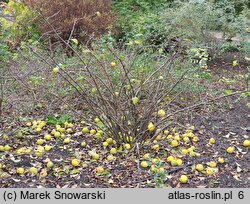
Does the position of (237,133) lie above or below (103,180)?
below

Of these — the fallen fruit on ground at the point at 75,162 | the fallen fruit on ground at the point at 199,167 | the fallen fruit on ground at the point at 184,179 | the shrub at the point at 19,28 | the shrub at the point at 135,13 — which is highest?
the fallen fruit on ground at the point at 75,162

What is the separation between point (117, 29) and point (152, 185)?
6.65 m

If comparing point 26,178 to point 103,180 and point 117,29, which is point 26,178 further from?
point 117,29

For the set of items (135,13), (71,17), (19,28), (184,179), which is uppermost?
(184,179)

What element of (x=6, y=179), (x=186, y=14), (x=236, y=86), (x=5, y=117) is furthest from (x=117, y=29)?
(x=6, y=179)

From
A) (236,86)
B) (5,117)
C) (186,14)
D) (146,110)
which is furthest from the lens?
(186,14)

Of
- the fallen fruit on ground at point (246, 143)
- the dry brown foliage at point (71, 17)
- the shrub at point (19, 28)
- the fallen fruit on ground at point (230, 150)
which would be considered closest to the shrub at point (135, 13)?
the dry brown foliage at point (71, 17)

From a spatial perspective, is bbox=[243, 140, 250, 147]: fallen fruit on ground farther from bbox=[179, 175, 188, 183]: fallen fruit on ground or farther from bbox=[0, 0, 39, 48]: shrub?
bbox=[0, 0, 39, 48]: shrub

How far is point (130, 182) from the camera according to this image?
10.5ft

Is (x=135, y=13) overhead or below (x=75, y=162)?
below

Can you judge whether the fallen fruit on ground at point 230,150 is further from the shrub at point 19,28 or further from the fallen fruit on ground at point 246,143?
the shrub at point 19,28

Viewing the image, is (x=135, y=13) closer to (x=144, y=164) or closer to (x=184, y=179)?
(x=144, y=164)

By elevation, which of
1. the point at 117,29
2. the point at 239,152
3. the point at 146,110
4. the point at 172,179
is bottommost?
the point at 117,29

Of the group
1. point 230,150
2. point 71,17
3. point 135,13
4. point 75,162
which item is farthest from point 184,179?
point 135,13
